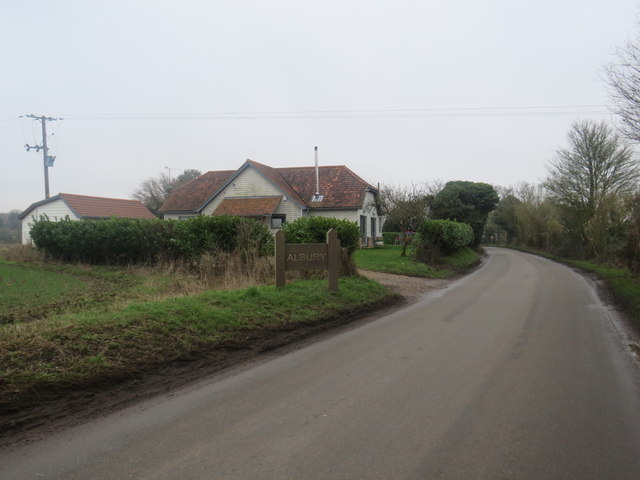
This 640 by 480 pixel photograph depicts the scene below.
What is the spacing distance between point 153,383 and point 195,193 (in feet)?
107

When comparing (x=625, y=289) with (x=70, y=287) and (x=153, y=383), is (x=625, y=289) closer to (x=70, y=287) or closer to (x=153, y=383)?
(x=153, y=383)

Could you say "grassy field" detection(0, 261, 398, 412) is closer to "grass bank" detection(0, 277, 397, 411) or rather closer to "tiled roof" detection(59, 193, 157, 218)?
"grass bank" detection(0, 277, 397, 411)

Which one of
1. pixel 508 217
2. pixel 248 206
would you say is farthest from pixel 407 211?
pixel 508 217

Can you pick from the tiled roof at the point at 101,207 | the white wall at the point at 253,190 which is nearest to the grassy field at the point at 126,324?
the white wall at the point at 253,190

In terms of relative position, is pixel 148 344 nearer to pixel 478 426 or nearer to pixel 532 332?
pixel 478 426

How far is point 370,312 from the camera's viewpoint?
1137 cm

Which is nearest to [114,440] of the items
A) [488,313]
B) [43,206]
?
[488,313]

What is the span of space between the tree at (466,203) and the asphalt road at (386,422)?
38345mm

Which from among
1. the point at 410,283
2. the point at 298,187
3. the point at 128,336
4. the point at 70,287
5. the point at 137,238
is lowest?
the point at 410,283

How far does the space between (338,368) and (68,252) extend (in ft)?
53.7

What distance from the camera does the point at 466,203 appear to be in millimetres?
47844

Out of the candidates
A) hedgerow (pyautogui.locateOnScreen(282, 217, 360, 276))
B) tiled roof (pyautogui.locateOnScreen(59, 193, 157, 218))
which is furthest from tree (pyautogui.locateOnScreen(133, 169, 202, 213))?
hedgerow (pyautogui.locateOnScreen(282, 217, 360, 276))

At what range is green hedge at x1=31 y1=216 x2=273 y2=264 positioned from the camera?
49.8ft

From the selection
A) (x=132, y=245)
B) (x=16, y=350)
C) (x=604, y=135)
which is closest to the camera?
(x=16, y=350)
